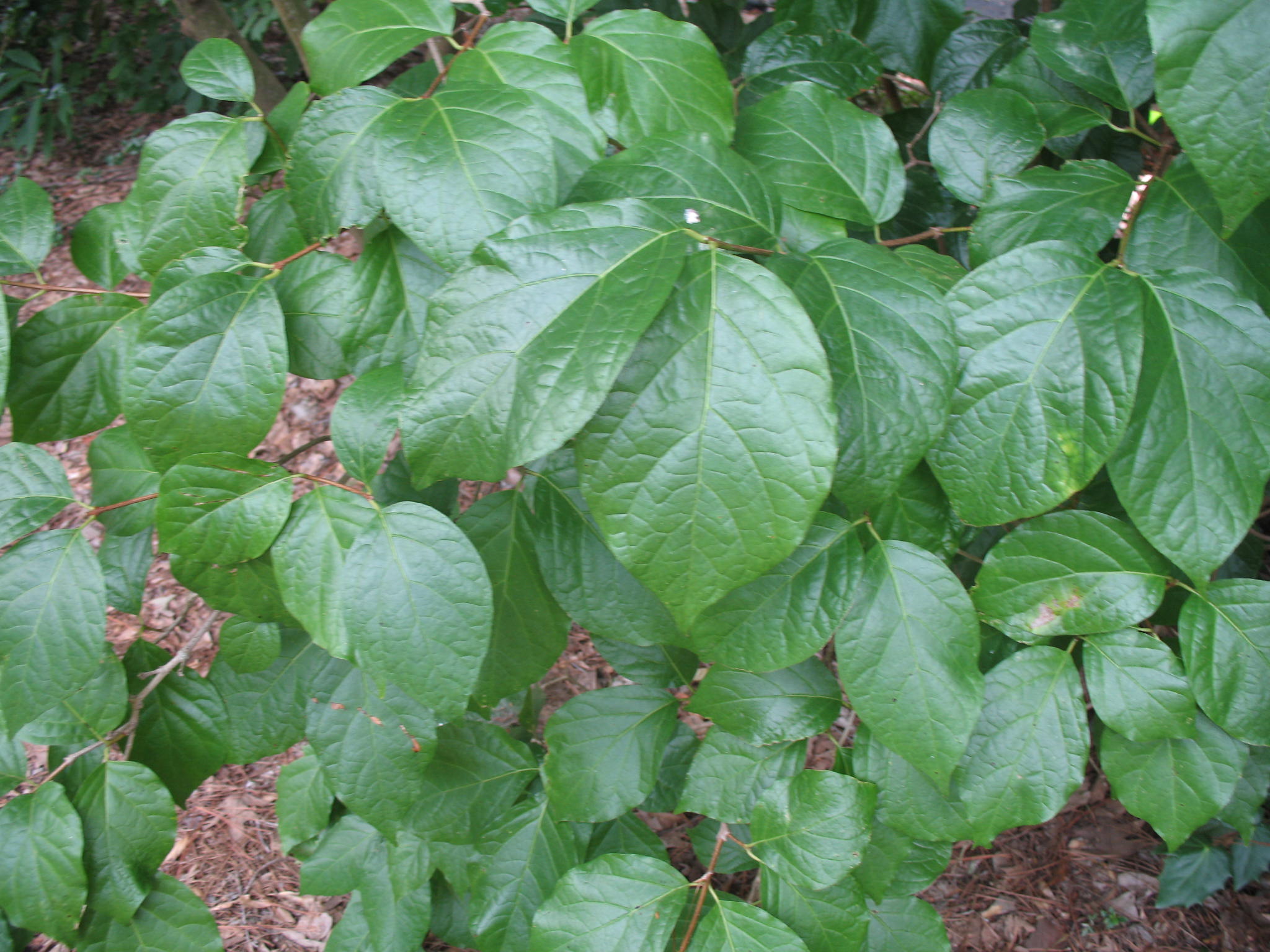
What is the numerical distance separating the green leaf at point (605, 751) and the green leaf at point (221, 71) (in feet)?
2.84

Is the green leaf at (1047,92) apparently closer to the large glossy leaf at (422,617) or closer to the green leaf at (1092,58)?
the green leaf at (1092,58)

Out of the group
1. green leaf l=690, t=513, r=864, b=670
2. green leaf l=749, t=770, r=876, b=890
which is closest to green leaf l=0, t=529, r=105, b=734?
green leaf l=690, t=513, r=864, b=670

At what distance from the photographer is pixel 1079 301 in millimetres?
782

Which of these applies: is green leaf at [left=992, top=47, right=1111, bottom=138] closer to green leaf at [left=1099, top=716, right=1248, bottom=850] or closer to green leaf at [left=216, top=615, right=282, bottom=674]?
green leaf at [left=1099, top=716, right=1248, bottom=850]

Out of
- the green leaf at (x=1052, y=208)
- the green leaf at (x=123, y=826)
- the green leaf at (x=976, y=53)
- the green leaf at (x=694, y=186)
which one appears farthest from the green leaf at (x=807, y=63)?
the green leaf at (x=123, y=826)

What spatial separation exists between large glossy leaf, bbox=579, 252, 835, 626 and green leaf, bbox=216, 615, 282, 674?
1.96 ft

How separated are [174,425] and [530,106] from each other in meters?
0.49

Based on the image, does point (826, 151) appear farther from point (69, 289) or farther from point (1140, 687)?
point (69, 289)

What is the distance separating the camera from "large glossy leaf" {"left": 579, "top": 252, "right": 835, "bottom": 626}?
0.63 m

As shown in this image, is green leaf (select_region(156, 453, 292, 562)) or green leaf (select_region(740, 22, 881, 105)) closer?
green leaf (select_region(156, 453, 292, 562))

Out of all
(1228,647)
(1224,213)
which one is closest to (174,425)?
(1224,213)

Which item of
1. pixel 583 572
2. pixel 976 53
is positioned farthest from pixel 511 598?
pixel 976 53

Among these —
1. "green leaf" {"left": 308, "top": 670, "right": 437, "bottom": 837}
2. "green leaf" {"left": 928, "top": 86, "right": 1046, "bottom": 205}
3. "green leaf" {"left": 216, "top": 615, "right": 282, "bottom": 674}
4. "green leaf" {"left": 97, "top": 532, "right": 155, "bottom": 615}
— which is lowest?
"green leaf" {"left": 308, "top": 670, "right": 437, "bottom": 837}

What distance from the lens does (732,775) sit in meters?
1.09
